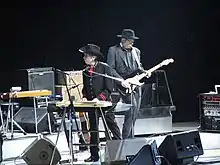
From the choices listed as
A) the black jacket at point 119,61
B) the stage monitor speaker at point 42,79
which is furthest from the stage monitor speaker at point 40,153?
the stage monitor speaker at point 42,79

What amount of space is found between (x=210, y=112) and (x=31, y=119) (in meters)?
2.85

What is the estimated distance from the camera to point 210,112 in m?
8.37

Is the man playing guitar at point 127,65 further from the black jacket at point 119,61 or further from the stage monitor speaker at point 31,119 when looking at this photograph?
the stage monitor speaker at point 31,119

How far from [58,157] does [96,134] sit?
1.80ft

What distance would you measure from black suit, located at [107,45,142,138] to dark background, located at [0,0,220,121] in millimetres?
3011

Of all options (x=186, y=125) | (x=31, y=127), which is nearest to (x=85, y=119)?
(x=31, y=127)

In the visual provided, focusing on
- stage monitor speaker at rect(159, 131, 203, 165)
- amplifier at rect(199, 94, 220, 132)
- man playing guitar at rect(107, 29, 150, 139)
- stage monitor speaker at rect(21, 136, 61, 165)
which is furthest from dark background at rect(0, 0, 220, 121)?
stage monitor speaker at rect(159, 131, 203, 165)

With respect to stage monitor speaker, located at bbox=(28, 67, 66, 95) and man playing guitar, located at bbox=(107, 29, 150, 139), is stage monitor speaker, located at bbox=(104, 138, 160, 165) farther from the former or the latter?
stage monitor speaker, located at bbox=(28, 67, 66, 95)

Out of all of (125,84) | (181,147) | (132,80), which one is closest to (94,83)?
(125,84)

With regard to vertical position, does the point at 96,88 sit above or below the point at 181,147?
above

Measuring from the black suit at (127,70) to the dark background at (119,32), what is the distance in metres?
3.01

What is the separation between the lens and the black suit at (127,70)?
6988 millimetres

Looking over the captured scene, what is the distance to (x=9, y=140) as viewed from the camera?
7.55 m

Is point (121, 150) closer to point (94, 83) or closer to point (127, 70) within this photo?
point (94, 83)
